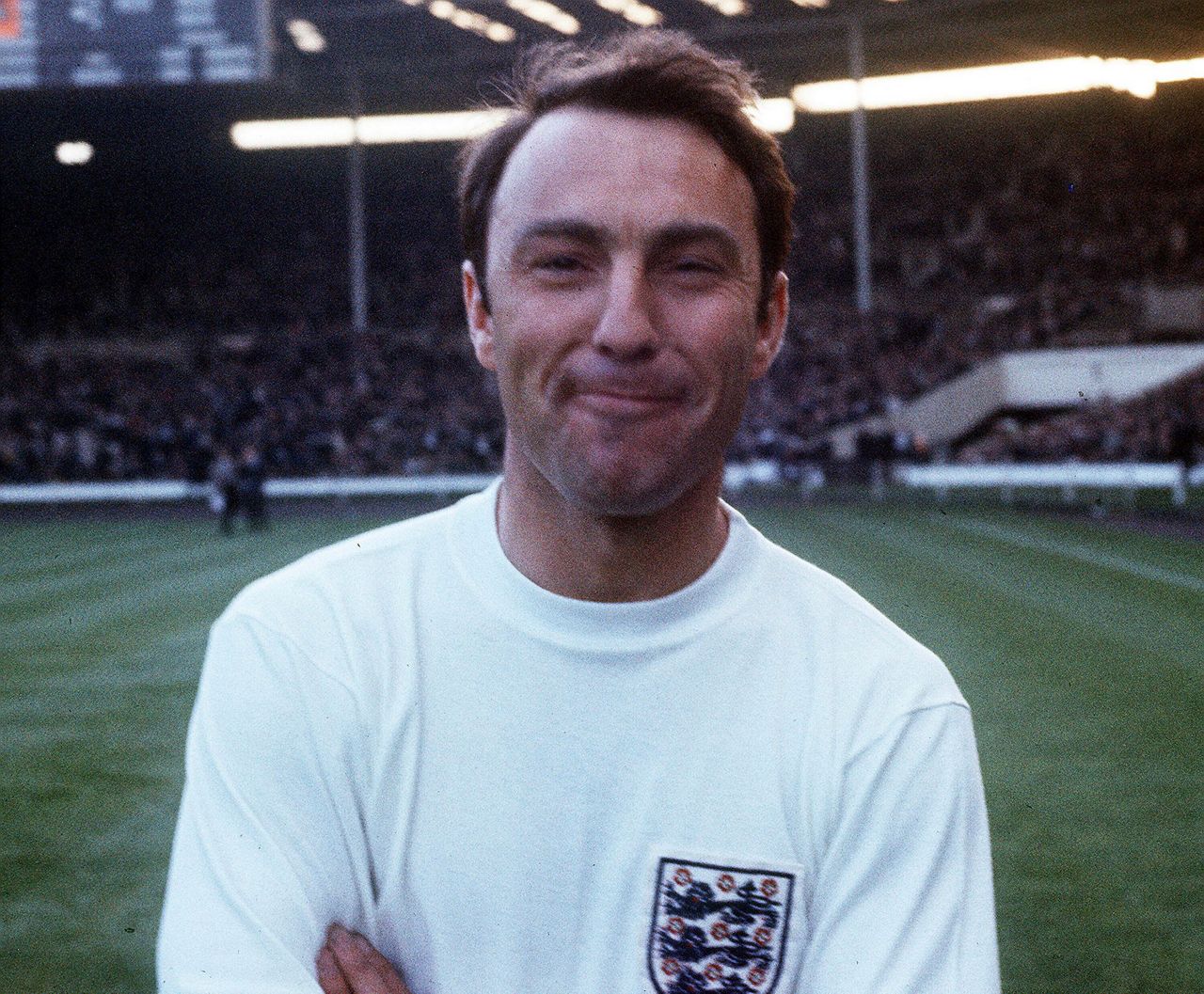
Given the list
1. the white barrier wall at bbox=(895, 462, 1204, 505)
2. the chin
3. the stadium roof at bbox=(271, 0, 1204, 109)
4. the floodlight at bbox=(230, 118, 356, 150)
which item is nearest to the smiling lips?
the chin

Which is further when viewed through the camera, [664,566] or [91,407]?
[91,407]

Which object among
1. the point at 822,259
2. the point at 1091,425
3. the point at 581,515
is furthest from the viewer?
the point at 822,259

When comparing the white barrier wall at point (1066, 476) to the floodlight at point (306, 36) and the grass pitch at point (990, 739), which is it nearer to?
the grass pitch at point (990, 739)

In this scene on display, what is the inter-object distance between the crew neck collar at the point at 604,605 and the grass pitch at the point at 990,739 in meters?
3.22

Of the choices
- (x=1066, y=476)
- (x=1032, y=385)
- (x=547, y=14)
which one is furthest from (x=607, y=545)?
(x=547, y=14)

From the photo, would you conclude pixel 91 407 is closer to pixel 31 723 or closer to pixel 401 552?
pixel 31 723

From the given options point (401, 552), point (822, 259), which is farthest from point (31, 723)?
point (822, 259)

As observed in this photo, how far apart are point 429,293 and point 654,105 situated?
46679 millimetres

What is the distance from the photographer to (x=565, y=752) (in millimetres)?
2225

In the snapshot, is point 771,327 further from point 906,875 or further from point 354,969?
point 354,969

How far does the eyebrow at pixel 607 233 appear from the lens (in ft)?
7.33

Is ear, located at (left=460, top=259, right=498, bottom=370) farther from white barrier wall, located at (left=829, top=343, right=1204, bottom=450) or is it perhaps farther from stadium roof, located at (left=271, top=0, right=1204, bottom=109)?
stadium roof, located at (left=271, top=0, right=1204, bottom=109)

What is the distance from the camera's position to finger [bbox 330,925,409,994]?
87.1 inches

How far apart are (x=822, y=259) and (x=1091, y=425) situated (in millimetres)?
17976
